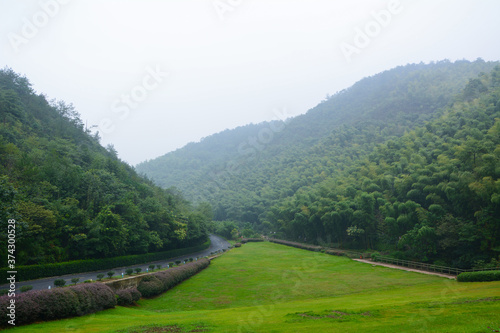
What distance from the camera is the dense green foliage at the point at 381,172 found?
98.1ft

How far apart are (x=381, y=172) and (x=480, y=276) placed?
3292 centimetres

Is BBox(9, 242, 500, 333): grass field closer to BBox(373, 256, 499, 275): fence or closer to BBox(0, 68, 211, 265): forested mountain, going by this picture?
BBox(373, 256, 499, 275): fence

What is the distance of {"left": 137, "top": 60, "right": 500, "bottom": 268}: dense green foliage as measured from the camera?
2989 centimetres

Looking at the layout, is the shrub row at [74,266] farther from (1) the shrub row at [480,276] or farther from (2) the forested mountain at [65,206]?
(1) the shrub row at [480,276]

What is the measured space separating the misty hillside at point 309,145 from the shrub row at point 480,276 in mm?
62954

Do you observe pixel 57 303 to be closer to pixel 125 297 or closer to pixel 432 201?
pixel 125 297

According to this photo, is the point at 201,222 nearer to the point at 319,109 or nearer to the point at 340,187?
the point at 340,187

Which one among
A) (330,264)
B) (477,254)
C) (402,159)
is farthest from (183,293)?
(402,159)

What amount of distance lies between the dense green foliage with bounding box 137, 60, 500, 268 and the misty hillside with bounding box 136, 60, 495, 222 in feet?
1.89

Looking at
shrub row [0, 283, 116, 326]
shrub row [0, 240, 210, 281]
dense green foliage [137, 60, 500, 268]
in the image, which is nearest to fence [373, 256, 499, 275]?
dense green foliage [137, 60, 500, 268]

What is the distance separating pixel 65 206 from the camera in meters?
31.5

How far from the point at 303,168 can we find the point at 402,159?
5375 cm

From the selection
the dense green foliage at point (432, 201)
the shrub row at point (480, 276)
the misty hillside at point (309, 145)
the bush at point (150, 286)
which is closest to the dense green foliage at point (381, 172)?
the dense green foliage at point (432, 201)

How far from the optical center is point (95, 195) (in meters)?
37.4
